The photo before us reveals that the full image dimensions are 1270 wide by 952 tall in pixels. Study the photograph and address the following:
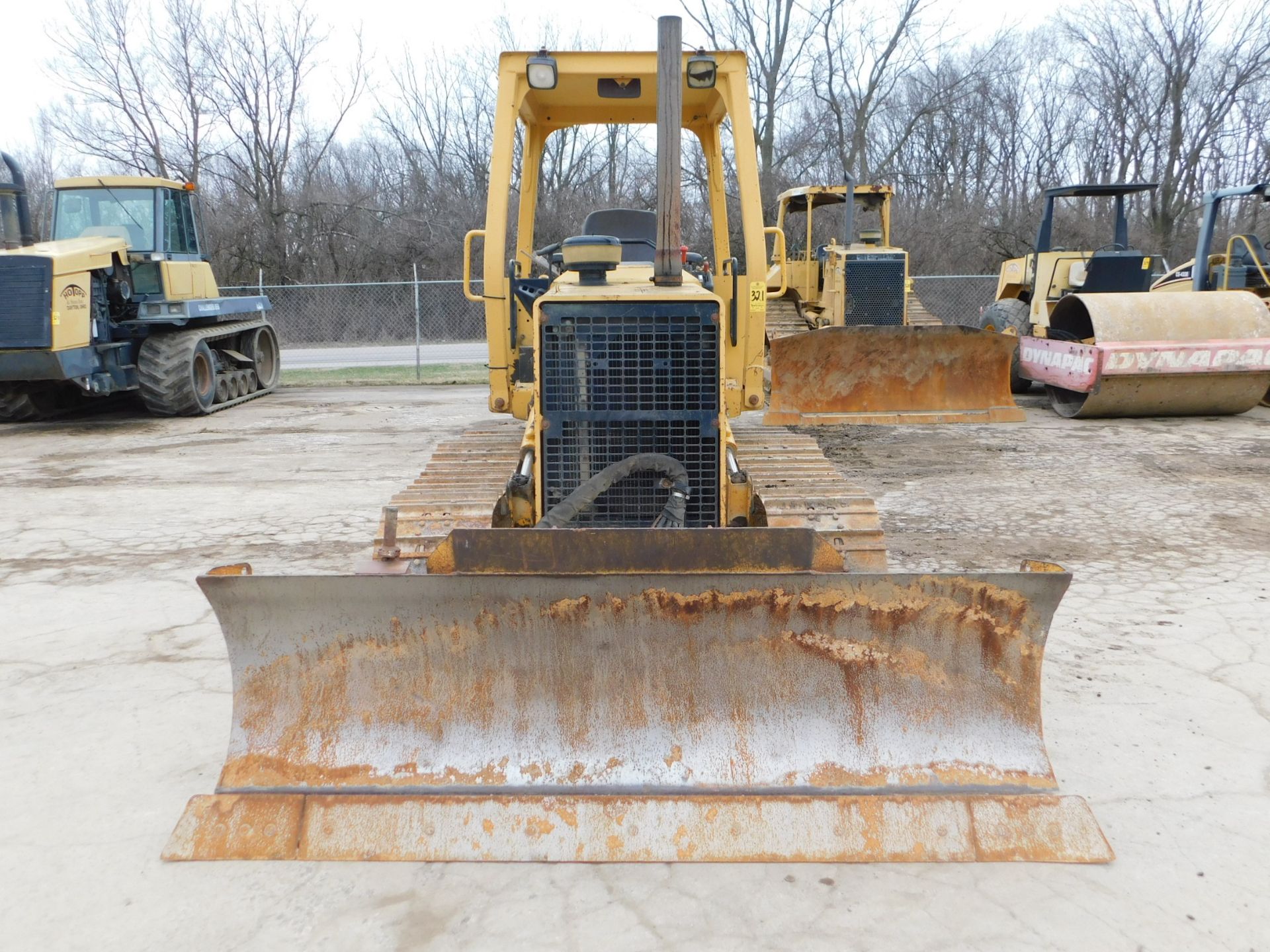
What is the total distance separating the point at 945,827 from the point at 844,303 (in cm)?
1078

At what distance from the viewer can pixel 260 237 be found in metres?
29.5

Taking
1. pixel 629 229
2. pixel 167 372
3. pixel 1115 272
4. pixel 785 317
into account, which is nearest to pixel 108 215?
pixel 167 372

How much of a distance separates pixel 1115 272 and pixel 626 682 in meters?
10.8

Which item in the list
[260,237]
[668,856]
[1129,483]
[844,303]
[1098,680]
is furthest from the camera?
[260,237]

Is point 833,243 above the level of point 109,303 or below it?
above

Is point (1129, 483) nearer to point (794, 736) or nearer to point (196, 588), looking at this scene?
point (794, 736)

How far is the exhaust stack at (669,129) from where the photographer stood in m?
3.55

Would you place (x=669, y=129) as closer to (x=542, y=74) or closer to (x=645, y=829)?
(x=542, y=74)

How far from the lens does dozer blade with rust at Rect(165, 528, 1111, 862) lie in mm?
2814

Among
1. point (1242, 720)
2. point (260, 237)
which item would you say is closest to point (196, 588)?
point (1242, 720)

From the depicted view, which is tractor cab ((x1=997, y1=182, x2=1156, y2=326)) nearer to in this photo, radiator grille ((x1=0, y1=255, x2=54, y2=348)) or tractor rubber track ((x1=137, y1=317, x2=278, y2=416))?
tractor rubber track ((x1=137, y1=317, x2=278, y2=416))

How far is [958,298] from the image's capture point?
877 inches

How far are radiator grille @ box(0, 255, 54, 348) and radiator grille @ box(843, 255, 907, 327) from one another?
9285 mm

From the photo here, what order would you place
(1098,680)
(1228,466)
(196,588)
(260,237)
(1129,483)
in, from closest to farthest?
(1098,680), (196,588), (1129,483), (1228,466), (260,237)
